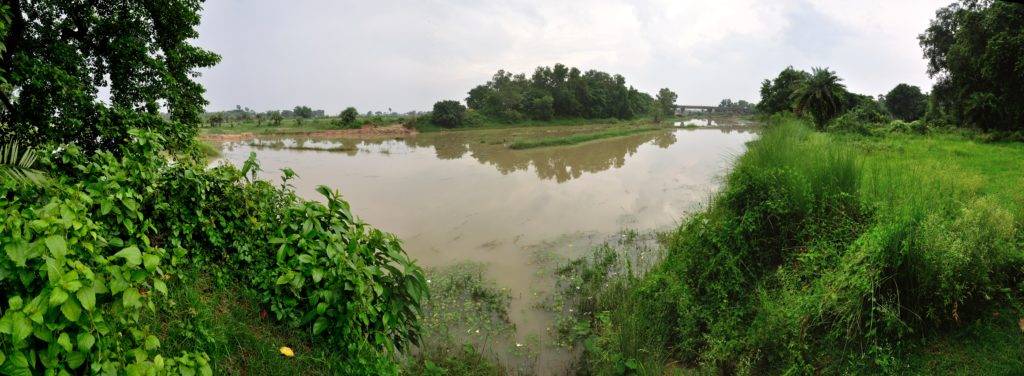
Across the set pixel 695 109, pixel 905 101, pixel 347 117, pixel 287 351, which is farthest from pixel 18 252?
pixel 695 109

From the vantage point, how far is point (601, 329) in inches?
180

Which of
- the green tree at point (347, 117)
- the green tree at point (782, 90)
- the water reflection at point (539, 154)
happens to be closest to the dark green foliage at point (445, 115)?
the green tree at point (347, 117)

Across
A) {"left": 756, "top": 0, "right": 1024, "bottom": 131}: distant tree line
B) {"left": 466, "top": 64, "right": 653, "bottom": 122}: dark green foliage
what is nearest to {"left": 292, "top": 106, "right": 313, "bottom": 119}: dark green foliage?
{"left": 466, "top": 64, "right": 653, "bottom": 122}: dark green foliage

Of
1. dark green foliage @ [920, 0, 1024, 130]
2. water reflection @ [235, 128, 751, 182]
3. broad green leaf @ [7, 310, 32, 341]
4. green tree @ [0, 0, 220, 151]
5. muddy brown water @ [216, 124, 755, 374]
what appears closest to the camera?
broad green leaf @ [7, 310, 32, 341]

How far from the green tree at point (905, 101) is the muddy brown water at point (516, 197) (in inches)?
1083

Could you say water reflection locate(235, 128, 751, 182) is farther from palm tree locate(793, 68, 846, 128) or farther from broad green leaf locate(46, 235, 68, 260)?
broad green leaf locate(46, 235, 68, 260)

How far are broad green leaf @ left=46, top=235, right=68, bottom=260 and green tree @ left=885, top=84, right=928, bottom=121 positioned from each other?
49969 millimetres

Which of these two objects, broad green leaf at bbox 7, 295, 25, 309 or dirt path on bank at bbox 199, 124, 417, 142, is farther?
dirt path on bank at bbox 199, 124, 417, 142

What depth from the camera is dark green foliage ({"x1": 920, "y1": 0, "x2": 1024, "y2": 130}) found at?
43.8 feet

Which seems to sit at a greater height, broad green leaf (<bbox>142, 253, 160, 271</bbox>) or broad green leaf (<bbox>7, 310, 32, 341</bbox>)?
broad green leaf (<bbox>142, 253, 160, 271</bbox>)

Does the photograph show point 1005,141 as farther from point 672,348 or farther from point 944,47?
point 672,348

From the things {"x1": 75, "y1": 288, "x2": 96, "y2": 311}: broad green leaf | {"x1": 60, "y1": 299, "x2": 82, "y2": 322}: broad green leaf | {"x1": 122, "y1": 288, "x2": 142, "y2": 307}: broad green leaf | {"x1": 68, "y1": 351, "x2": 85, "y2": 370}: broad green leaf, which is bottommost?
{"x1": 68, "y1": 351, "x2": 85, "y2": 370}: broad green leaf

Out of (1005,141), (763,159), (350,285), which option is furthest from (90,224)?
(1005,141)

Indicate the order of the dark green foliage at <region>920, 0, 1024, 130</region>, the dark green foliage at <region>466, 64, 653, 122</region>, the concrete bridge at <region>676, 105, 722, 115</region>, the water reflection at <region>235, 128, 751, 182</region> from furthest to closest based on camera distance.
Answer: the concrete bridge at <region>676, 105, 722, 115</region> < the dark green foliage at <region>466, 64, 653, 122</region> < the water reflection at <region>235, 128, 751, 182</region> < the dark green foliage at <region>920, 0, 1024, 130</region>
